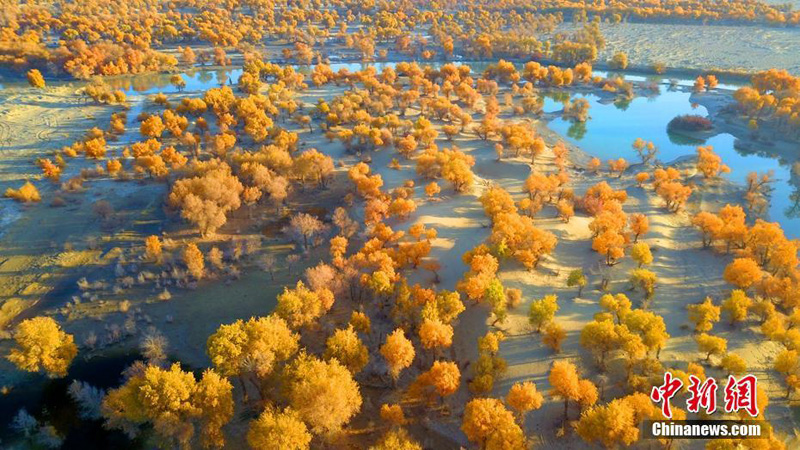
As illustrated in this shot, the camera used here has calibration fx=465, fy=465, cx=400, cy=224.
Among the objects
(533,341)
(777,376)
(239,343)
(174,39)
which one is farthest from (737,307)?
(174,39)

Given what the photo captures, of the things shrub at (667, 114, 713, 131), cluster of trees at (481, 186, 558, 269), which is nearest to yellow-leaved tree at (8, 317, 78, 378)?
cluster of trees at (481, 186, 558, 269)

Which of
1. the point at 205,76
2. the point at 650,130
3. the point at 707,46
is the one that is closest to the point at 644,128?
the point at 650,130

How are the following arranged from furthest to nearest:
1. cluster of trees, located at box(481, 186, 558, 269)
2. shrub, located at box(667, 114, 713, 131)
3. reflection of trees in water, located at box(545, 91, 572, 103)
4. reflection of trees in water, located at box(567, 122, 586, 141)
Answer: reflection of trees in water, located at box(545, 91, 572, 103) < reflection of trees in water, located at box(567, 122, 586, 141) < shrub, located at box(667, 114, 713, 131) < cluster of trees, located at box(481, 186, 558, 269)

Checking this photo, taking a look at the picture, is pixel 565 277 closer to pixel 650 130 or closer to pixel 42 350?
pixel 42 350

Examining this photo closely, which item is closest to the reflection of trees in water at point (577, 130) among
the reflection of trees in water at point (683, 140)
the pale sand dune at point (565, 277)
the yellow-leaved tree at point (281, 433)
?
the reflection of trees in water at point (683, 140)

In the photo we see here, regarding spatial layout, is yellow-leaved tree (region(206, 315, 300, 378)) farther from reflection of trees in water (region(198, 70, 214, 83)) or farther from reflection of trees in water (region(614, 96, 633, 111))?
reflection of trees in water (region(198, 70, 214, 83))

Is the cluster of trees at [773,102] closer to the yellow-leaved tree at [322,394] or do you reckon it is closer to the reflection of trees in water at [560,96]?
the reflection of trees in water at [560,96]
